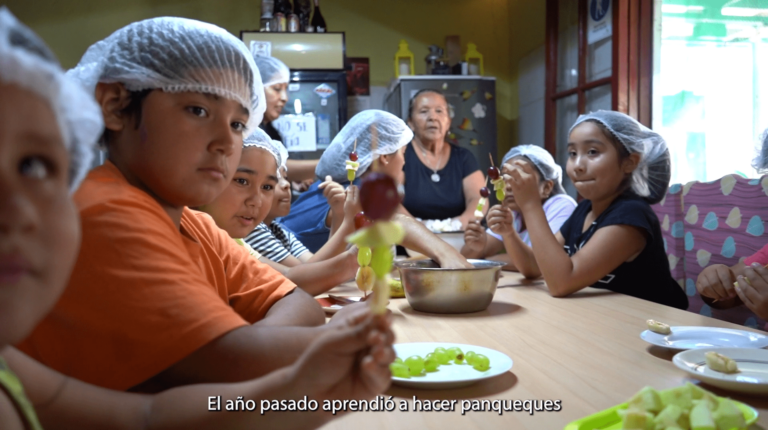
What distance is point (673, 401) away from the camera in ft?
2.23

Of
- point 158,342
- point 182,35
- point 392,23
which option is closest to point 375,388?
point 158,342

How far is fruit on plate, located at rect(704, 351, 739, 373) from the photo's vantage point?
0.86m

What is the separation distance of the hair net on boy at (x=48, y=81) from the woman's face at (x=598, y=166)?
6.48ft

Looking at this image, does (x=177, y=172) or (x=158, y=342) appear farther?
(x=177, y=172)

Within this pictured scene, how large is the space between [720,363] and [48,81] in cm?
100

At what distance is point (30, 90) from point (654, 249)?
2030 millimetres

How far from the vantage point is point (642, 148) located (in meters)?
2.12

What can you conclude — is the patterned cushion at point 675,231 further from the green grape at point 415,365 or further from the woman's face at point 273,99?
the woman's face at point 273,99

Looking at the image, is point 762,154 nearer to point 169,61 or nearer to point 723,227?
point 723,227

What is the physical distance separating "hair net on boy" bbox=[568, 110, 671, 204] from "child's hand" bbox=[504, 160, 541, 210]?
454 mm

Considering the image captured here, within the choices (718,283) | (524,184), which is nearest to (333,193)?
(524,184)

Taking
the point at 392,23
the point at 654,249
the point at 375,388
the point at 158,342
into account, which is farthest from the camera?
the point at 392,23

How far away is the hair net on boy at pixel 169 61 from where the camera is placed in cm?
90

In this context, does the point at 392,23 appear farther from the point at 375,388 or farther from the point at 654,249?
the point at 375,388
